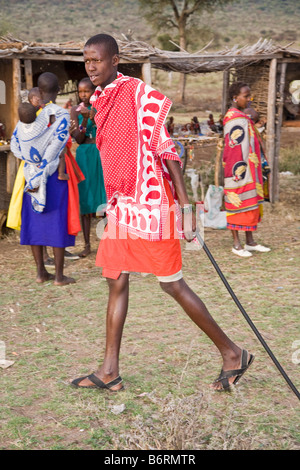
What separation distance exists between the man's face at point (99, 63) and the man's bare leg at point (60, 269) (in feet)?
7.91

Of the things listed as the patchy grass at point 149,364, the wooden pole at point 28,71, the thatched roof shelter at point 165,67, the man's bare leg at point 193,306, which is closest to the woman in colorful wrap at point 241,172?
the patchy grass at point 149,364

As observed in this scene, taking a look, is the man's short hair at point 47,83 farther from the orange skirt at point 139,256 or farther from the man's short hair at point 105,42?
the orange skirt at point 139,256

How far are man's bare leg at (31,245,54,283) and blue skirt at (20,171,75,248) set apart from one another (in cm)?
11

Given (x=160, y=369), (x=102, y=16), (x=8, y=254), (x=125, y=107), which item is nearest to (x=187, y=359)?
(x=160, y=369)

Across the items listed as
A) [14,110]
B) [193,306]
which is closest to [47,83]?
[14,110]

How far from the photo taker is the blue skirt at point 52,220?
5.30 meters

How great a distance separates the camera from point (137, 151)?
10.5 ft

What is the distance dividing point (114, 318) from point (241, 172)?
3433mm

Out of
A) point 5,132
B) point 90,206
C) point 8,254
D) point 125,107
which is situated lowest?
point 8,254

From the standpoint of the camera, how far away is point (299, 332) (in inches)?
172

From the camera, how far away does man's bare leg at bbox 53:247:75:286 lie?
541 cm

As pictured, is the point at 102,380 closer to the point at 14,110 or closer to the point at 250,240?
the point at 250,240
